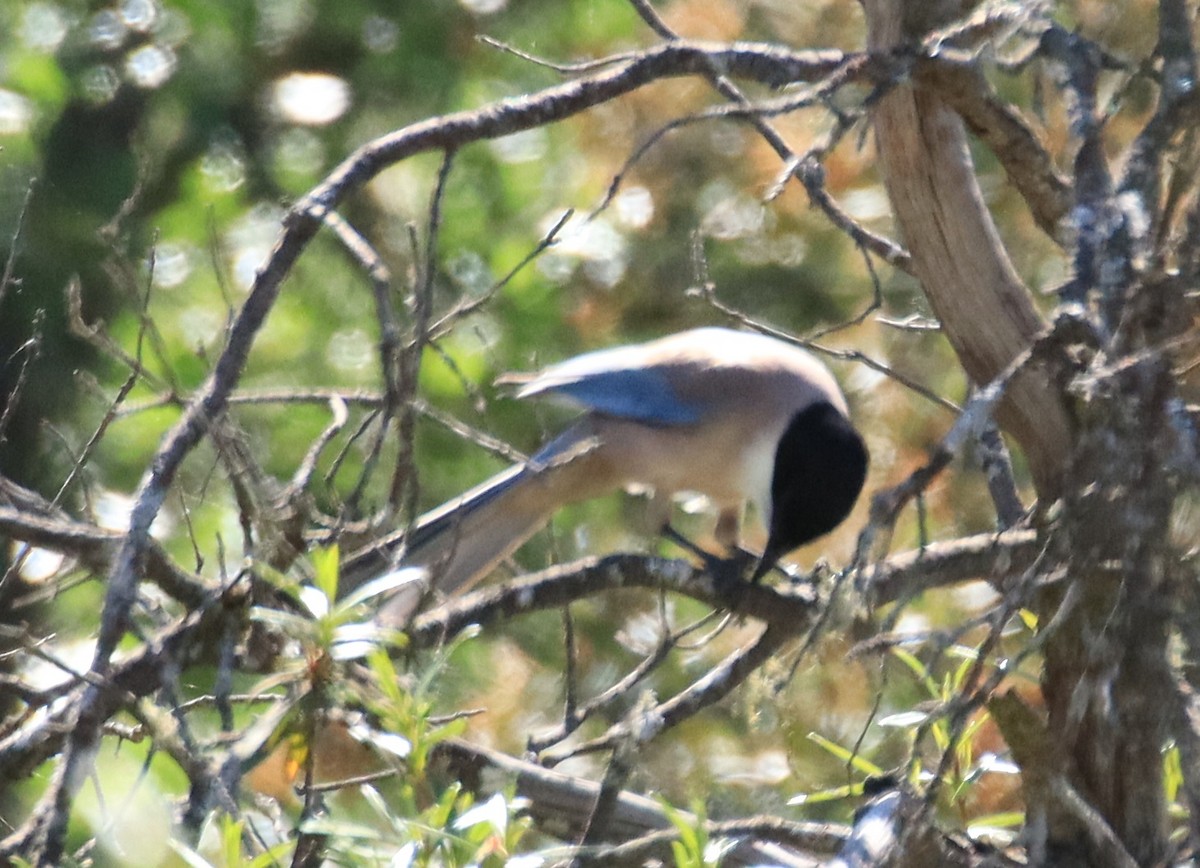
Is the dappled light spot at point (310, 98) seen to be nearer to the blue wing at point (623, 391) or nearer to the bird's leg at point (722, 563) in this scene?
the blue wing at point (623, 391)

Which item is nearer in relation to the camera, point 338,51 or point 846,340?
point 846,340

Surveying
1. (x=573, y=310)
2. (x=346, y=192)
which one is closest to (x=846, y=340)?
(x=573, y=310)

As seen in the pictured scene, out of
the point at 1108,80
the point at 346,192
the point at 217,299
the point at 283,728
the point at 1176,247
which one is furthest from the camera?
the point at 217,299

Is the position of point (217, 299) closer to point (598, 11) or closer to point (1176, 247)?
point (598, 11)

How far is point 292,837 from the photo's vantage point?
1223 millimetres

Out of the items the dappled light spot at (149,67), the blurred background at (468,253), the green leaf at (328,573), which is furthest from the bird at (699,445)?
the dappled light spot at (149,67)

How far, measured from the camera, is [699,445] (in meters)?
2.90

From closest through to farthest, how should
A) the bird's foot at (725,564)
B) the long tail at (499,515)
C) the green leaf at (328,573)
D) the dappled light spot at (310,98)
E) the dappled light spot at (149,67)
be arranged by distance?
the green leaf at (328,573) → the bird's foot at (725,564) → the long tail at (499,515) → the dappled light spot at (149,67) → the dappled light spot at (310,98)

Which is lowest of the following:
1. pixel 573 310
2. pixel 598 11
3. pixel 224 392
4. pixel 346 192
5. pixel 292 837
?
pixel 292 837

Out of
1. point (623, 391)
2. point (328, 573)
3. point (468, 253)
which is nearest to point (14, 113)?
point (468, 253)

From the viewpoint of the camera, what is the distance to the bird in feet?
8.71

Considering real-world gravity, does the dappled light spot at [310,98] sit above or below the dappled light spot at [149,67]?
below

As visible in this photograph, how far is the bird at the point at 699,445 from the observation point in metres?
2.65

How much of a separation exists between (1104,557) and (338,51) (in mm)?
3617
